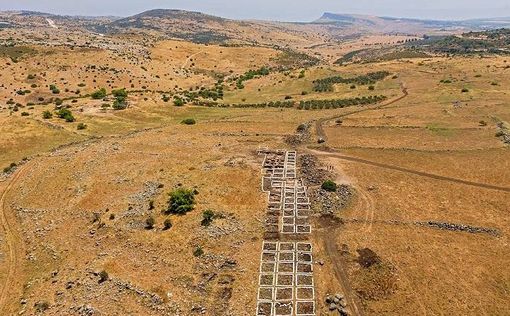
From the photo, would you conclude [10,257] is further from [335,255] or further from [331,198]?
[331,198]

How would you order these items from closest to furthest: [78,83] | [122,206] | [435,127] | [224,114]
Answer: [122,206]
[435,127]
[224,114]
[78,83]

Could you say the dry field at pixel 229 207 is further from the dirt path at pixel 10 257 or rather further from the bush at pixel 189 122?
the bush at pixel 189 122

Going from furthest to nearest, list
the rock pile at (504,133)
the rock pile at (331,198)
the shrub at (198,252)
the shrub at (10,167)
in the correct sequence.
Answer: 1. the rock pile at (504,133)
2. the shrub at (10,167)
3. the rock pile at (331,198)
4. the shrub at (198,252)

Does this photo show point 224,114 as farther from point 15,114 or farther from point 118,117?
point 15,114

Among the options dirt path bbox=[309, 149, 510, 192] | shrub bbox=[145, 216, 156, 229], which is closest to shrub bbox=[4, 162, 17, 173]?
shrub bbox=[145, 216, 156, 229]

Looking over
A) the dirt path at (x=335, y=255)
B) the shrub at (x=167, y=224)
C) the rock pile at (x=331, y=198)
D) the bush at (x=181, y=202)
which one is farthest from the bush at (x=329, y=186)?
the shrub at (x=167, y=224)

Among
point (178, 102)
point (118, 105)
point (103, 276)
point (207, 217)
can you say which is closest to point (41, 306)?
point (103, 276)

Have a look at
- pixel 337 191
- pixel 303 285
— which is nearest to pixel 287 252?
pixel 303 285
